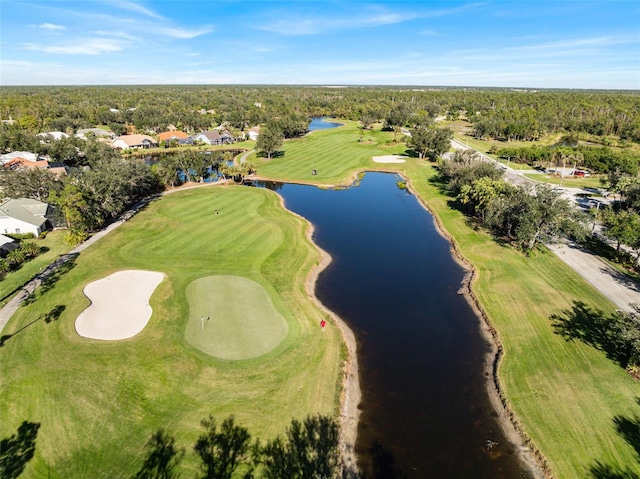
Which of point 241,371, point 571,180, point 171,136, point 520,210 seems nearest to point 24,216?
point 241,371

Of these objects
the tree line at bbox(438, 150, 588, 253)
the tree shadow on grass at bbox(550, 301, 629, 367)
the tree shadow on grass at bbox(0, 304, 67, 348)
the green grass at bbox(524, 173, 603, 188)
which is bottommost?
the green grass at bbox(524, 173, 603, 188)

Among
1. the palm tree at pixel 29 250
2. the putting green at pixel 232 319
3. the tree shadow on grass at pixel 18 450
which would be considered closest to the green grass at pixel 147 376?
the tree shadow on grass at pixel 18 450

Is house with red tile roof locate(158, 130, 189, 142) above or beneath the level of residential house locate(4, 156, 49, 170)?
beneath

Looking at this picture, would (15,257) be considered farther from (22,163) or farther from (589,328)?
(589,328)

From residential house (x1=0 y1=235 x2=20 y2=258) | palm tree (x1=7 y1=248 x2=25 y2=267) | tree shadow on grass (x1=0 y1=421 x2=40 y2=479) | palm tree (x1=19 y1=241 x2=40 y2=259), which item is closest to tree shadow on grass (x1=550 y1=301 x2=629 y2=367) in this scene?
tree shadow on grass (x1=0 y1=421 x2=40 y2=479)

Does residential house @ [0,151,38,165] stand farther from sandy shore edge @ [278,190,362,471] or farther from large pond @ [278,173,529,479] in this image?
sandy shore edge @ [278,190,362,471]

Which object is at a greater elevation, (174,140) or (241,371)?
(241,371)
